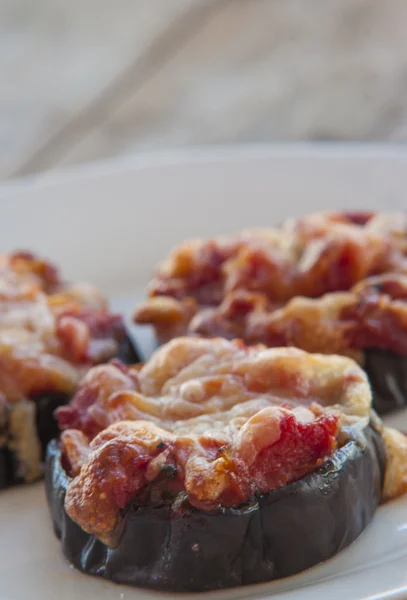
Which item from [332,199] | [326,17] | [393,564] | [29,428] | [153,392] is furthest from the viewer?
[326,17]

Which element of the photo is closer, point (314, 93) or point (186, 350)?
point (186, 350)

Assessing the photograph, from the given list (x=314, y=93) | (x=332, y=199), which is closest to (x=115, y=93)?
(x=314, y=93)

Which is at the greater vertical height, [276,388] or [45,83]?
[45,83]

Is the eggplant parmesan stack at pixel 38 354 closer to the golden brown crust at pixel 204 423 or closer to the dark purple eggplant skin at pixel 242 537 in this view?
the golden brown crust at pixel 204 423

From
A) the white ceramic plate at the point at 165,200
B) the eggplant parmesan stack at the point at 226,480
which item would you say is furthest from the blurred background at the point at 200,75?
the eggplant parmesan stack at the point at 226,480

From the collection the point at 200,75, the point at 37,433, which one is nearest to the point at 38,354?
the point at 37,433

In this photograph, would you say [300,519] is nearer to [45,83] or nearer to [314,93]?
[314,93]

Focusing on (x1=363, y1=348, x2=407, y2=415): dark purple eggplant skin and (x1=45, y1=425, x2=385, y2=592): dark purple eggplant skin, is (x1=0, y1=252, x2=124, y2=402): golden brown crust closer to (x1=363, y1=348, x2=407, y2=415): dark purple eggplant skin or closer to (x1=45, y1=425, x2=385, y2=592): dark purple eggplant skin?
(x1=45, y1=425, x2=385, y2=592): dark purple eggplant skin
